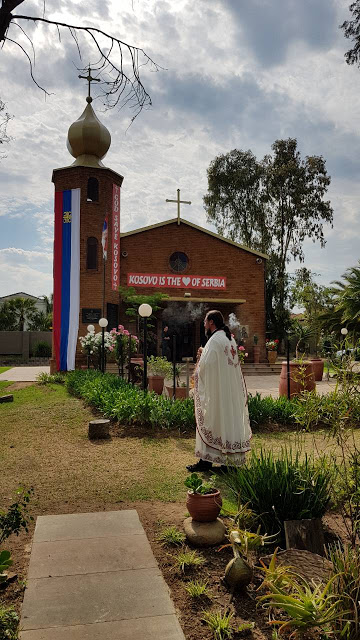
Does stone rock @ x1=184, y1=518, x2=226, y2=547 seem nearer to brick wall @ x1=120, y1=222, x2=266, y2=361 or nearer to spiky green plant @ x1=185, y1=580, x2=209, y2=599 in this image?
spiky green plant @ x1=185, y1=580, x2=209, y2=599

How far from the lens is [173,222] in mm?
25578

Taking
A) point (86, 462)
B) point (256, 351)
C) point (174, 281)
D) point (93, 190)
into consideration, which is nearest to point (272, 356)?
point (256, 351)

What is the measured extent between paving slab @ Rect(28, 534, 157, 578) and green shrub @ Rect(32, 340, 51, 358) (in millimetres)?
31241

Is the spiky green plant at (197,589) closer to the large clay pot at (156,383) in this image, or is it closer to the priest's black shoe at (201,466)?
the priest's black shoe at (201,466)

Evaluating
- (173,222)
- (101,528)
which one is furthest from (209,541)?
(173,222)

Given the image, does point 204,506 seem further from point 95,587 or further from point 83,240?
point 83,240

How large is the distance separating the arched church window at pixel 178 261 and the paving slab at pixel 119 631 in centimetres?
2332

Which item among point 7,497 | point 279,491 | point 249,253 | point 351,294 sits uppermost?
point 249,253

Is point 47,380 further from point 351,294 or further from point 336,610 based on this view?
point 336,610

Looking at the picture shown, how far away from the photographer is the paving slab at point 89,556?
11.0 ft

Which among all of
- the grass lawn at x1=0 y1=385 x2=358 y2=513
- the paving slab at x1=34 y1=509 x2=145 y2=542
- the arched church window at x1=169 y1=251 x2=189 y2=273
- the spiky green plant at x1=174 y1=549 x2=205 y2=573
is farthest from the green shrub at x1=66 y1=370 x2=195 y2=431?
the arched church window at x1=169 y1=251 x2=189 y2=273

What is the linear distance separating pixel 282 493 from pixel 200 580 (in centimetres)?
99

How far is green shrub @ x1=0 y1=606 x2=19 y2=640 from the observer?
8.14 ft

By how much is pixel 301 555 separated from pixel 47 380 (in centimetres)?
1548
